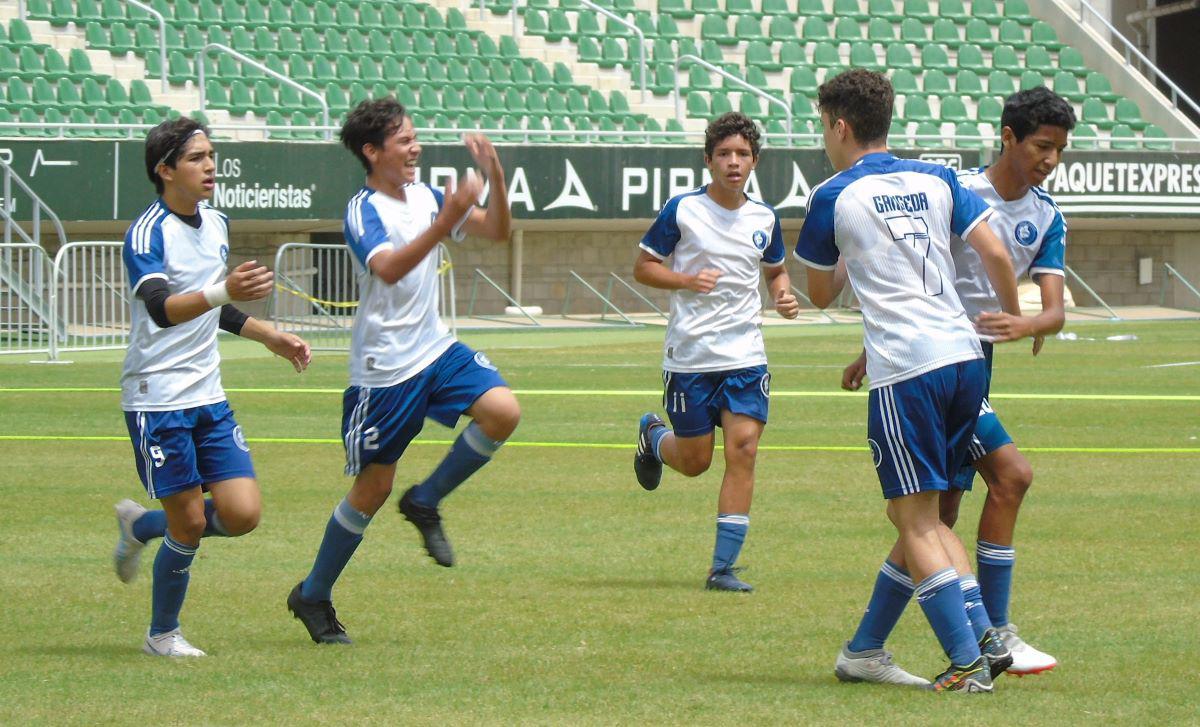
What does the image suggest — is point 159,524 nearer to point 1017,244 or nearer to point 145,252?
point 145,252

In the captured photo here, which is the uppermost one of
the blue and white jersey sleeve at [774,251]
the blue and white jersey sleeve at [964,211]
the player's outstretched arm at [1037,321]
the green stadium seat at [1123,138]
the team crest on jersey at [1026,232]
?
the green stadium seat at [1123,138]

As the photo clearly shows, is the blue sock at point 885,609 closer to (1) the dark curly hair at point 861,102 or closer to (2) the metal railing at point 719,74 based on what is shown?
(1) the dark curly hair at point 861,102

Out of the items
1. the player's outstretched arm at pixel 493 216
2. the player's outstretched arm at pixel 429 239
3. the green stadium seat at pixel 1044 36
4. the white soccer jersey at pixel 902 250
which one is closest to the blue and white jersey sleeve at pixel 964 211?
the white soccer jersey at pixel 902 250

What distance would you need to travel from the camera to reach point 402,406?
22.0ft

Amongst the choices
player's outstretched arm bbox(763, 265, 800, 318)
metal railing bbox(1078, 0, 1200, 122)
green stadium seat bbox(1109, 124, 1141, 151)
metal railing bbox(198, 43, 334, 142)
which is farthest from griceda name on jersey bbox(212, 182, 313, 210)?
player's outstretched arm bbox(763, 265, 800, 318)

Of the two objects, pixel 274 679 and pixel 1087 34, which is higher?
pixel 1087 34

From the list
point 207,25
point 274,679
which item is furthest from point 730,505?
point 207,25

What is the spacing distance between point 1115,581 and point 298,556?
3.79 metres

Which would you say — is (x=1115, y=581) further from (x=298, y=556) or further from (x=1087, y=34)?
(x=1087, y=34)

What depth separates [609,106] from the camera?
1241 inches

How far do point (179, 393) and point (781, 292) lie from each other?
290 centimetres

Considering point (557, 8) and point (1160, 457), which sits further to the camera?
point (557, 8)

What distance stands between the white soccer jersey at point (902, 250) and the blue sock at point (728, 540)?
2.26 m

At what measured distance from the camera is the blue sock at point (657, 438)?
29.1 feet
